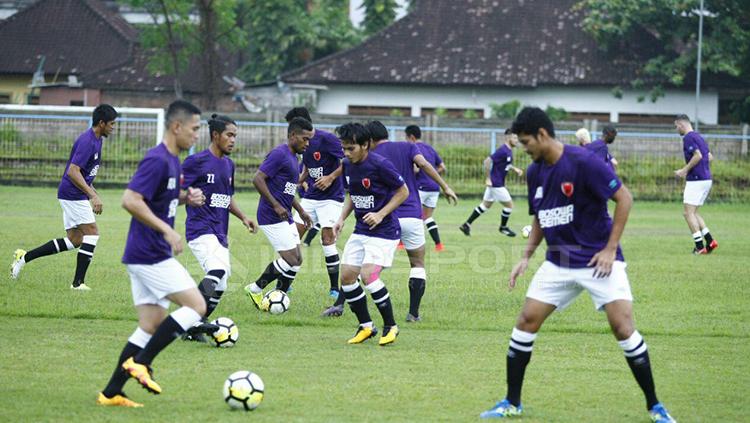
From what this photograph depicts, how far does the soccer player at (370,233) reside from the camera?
10.2 metres

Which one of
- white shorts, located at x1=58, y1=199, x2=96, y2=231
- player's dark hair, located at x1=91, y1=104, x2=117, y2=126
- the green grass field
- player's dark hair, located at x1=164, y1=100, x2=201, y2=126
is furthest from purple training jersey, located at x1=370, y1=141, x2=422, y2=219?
player's dark hair, located at x1=164, y1=100, x2=201, y2=126

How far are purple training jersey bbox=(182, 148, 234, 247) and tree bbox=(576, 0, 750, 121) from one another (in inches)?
1241

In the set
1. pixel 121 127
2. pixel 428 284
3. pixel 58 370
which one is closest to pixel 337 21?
pixel 121 127

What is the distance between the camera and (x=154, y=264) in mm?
7504

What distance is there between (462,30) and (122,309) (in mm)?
35917

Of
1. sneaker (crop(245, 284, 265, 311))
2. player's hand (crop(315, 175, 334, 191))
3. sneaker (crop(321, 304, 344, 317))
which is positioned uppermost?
player's hand (crop(315, 175, 334, 191))

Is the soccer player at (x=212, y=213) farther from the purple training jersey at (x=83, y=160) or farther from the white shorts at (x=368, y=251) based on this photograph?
the purple training jersey at (x=83, y=160)

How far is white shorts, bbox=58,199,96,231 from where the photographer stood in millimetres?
13273

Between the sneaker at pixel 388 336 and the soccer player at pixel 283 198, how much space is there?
234 cm

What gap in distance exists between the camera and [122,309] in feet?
39.0

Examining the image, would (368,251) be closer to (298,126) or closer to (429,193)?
(298,126)

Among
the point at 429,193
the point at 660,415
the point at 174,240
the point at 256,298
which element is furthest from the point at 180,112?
the point at 429,193

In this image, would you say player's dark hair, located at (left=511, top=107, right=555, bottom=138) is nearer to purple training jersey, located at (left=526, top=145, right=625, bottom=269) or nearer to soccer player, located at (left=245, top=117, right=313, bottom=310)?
purple training jersey, located at (left=526, top=145, right=625, bottom=269)

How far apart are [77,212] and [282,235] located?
2.94 metres
